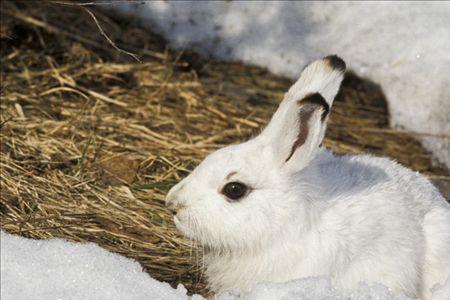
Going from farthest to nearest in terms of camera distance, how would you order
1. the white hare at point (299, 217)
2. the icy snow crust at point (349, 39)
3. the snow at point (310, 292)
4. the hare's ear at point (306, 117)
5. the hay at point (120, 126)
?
the icy snow crust at point (349, 39)
the hay at point (120, 126)
the white hare at point (299, 217)
the hare's ear at point (306, 117)
the snow at point (310, 292)

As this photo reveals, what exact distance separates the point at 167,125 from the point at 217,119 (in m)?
0.36

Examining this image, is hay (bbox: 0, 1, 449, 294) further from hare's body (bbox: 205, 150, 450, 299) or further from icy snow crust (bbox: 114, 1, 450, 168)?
hare's body (bbox: 205, 150, 450, 299)

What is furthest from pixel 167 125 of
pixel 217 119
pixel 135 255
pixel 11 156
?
pixel 135 255

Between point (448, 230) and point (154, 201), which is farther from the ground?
point (448, 230)

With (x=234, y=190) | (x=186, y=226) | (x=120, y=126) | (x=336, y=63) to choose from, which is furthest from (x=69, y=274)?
(x=120, y=126)

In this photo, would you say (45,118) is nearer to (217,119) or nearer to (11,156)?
(11,156)

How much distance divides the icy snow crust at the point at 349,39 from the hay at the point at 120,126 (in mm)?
129

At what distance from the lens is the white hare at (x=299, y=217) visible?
4113 mm

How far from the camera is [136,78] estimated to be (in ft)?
21.7

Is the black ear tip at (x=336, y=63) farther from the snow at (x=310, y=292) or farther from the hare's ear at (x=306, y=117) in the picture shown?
the snow at (x=310, y=292)

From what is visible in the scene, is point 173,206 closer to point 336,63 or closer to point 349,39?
point 336,63

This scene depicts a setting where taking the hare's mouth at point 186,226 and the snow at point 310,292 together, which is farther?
the hare's mouth at point 186,226

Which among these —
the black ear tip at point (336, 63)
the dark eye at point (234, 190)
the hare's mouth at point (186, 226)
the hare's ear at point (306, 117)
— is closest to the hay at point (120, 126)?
the hare's mouth at point (186, 226)

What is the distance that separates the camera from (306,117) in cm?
411
